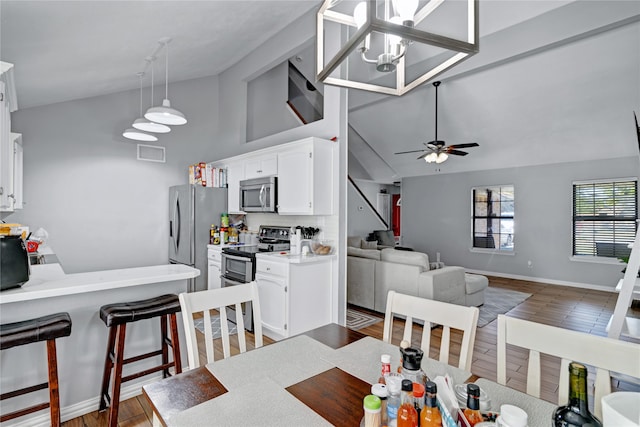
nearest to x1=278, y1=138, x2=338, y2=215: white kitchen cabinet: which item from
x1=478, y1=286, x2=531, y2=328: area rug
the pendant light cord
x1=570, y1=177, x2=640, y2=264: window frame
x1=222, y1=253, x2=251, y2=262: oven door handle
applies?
x1=222, y1=253, x2=251, y2=262: oven door handle

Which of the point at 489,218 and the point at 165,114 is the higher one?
the point at 165,114

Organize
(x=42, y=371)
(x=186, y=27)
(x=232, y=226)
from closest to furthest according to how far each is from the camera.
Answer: (x=42, y=371), (x=186, y=27), (x=232, y=226)

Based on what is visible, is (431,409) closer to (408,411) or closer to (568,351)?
(408,411)

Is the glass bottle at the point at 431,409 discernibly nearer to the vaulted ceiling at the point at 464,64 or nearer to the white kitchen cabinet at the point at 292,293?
the white kitchen cabinet at the point at 292,293

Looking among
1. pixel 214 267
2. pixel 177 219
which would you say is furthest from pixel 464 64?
pixel 177 219

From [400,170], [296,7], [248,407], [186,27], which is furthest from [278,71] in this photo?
[248,407]

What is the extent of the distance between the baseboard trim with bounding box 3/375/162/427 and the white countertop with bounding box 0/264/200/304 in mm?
762

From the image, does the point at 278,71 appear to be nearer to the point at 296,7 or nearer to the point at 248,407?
the point at 296,7

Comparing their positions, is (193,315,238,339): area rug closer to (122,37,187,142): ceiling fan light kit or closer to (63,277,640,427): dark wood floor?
(63,277,640,427): dark wood floor

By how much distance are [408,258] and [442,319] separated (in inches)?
109

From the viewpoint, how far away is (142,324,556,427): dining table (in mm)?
939

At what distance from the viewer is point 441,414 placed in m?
0.75

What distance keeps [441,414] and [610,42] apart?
5579 millimetres

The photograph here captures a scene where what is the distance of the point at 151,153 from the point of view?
5.04 meters
